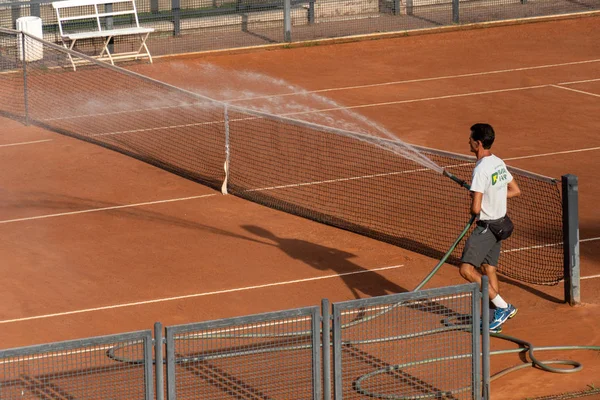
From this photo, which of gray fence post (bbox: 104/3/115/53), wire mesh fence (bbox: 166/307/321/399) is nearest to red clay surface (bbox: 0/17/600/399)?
wire mesh fence (bbox: 166/307/321/399)

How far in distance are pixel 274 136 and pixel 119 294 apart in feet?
22.7

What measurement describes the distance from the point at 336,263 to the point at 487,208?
8.91 feet

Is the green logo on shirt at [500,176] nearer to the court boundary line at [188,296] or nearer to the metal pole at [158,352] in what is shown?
→ the court boundary line at [188,296]

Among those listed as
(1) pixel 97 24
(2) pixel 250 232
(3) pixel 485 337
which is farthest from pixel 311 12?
(3) pixel 485 337

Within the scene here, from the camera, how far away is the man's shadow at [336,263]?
1252 cm

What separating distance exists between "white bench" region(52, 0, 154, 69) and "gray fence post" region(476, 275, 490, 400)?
1592 cm

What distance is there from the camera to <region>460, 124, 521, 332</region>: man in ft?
35.8

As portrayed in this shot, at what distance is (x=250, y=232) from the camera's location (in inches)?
570

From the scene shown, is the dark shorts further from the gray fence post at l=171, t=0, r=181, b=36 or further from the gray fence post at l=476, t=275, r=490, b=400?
the gray fence post at l=171, t=0, r=181, b=36

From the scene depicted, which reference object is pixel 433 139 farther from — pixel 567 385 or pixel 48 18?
pixel 48 18

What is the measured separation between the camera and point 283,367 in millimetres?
8875

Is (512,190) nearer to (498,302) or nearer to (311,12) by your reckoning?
(498,302)

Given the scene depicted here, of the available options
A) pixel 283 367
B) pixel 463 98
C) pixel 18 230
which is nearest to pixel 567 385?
pixel 283 367

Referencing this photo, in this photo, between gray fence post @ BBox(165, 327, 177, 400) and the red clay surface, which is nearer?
gray fence post @ BBox(165, 327, 177, 400)
